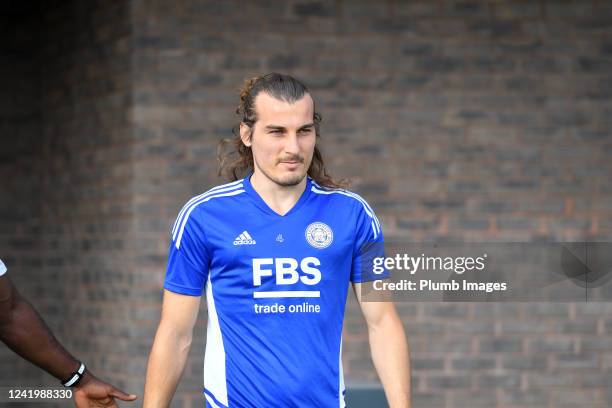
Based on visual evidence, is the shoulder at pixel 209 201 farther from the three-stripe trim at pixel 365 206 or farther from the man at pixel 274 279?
the three-stripe trim at pixel 365 206

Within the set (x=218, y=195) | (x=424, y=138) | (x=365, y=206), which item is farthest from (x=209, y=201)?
(x=424, y=138)

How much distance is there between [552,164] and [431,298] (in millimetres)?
1197

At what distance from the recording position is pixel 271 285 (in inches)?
190

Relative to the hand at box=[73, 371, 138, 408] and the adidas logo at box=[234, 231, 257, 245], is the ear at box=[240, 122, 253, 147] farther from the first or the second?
the hand at box=[73, 371, 138, 408]

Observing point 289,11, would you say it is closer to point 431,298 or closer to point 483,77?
point 483,77

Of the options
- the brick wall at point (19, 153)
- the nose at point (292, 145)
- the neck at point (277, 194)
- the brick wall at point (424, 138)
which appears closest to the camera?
the nose at point (292, 145)

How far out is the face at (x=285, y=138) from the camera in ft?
15.8

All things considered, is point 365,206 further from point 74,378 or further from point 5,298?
Result: point 5,298

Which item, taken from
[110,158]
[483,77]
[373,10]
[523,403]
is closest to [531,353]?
[523,403]

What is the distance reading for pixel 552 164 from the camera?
820 cm

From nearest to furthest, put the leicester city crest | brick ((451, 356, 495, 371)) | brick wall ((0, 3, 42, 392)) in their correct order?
the leicester city crest
brick ((451, 356, 495, 371))
brick wall ((0, 3, 42, 392))

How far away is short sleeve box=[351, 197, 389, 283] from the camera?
Result: 4.97 m

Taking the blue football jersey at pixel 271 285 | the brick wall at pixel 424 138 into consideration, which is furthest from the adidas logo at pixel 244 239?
the brick wall at pixel 424 138

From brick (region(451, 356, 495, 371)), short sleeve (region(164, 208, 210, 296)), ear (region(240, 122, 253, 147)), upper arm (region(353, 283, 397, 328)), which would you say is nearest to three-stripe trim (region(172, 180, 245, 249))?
short sleeve (region(164, 208, 210, 296))
